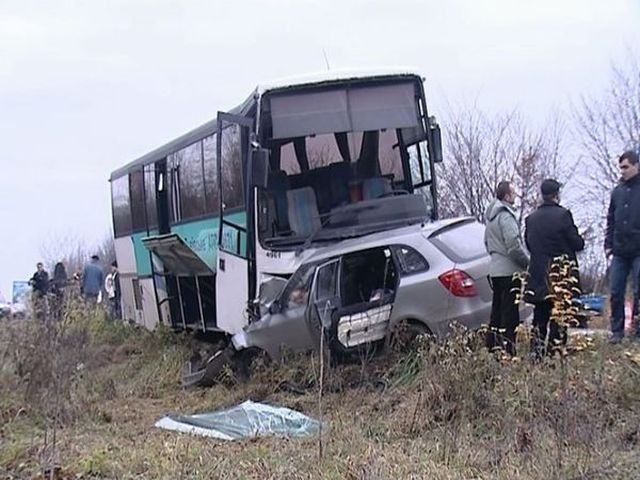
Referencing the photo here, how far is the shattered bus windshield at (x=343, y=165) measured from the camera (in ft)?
37.1

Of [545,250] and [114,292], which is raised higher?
[545,250]

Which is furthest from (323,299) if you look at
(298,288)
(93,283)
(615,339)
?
(93,283)

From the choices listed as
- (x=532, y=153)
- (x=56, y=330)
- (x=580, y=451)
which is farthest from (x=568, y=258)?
(x=532, y=153)

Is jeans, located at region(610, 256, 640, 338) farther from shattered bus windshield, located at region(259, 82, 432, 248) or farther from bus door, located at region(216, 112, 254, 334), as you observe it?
bus door, located at region(216, 112, 254, 334)

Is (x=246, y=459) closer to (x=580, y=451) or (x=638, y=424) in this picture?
(x=580, y=451)

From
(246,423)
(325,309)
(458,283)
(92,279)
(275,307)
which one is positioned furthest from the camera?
(92,279)

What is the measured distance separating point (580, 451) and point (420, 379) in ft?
7.72

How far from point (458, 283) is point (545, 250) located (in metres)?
0.94

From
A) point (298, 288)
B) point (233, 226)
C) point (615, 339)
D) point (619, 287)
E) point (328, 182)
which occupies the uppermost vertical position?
point (328, 182)

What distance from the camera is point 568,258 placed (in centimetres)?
831

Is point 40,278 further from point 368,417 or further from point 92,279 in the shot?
point 368,417

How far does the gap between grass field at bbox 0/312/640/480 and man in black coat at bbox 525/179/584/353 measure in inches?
27.3

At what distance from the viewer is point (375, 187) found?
1221 centimetres

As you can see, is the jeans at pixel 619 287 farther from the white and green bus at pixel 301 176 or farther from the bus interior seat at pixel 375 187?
the bus interior seat at pixel 375 187
